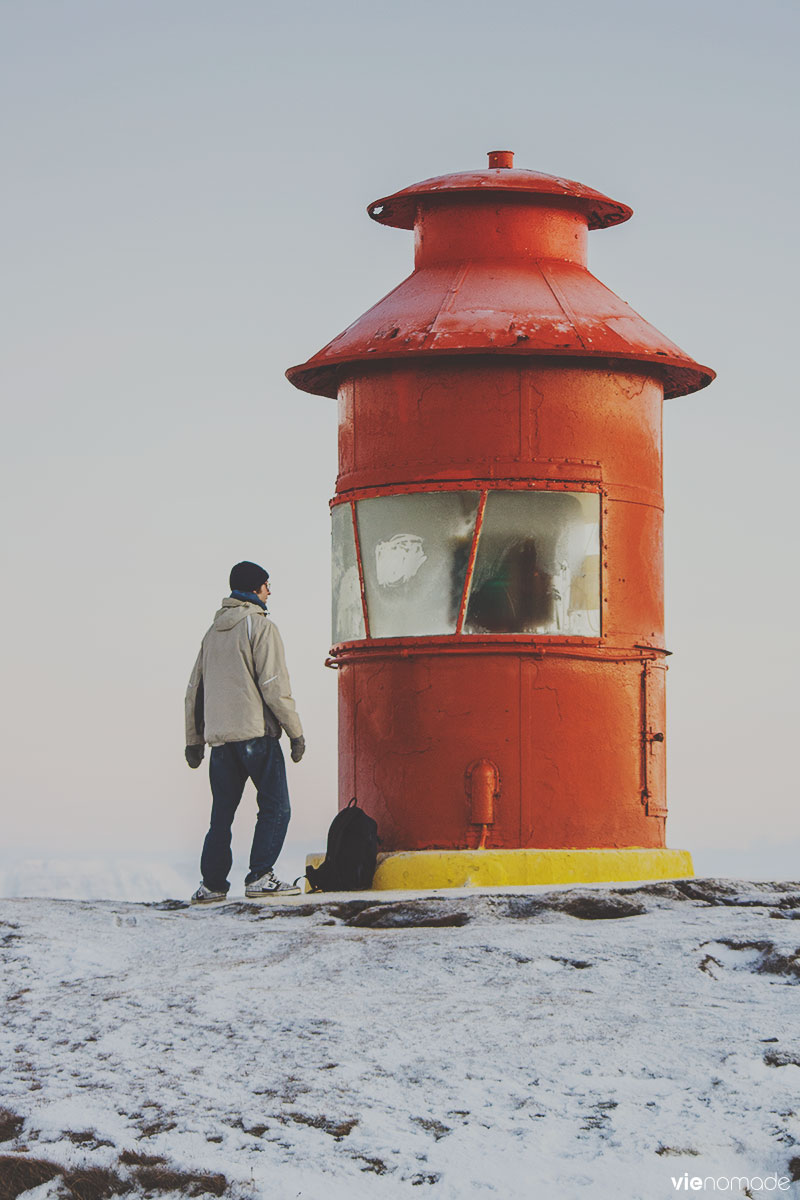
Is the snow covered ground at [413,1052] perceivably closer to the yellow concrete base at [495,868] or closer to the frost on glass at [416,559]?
the yellow concrete base at [495,868]

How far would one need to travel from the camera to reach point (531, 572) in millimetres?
10195

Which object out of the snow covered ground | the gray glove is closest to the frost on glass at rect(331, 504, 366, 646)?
the gray glove

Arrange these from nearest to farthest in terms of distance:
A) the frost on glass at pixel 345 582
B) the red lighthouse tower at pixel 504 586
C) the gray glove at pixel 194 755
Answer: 1. the red lighthouse tower at pixel 504 586
2. the gray glove at pixel 194 755
3. the frost on glass at pixel 345 582

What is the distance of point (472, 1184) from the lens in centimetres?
508

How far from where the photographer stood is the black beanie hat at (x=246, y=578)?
10242 mm

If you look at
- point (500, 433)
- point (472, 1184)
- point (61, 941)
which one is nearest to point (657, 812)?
point (500, 433)

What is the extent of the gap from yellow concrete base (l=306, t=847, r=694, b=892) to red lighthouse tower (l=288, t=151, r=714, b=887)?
13 mm

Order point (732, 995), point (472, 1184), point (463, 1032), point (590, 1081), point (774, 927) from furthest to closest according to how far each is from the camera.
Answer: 1. point (774, 927)
2. point (732, 995)
3. point (463, 1032)
4. point (590, 1081)
5. point (472, 1184)

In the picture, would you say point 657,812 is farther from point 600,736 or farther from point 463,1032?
point 463,1032

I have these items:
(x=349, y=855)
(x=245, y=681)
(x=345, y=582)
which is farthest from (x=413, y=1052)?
(x=345, y=582)

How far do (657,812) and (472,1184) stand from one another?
220 inches

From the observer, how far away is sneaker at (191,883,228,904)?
9.89 m

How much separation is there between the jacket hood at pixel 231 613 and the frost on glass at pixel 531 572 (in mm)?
1359

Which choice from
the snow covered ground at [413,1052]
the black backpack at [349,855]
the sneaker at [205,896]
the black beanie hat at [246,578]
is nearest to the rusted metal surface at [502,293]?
the black beanie hat at [246,578]
